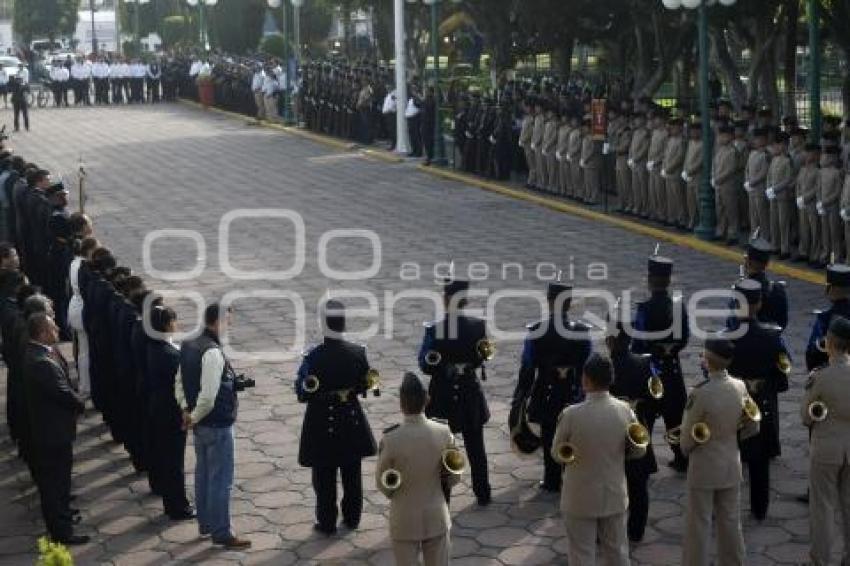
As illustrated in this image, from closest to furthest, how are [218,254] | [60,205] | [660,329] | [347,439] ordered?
[347,439]
[660,329]
[60,205]
[218,254]

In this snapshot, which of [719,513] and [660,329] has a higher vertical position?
[660,329]

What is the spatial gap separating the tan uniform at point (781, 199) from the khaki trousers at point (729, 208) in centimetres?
91

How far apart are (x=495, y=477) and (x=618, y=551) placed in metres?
2.80

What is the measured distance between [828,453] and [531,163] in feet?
52.9

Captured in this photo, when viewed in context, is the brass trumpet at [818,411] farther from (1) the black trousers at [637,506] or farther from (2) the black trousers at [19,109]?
(2) the black trousers at [19,109]

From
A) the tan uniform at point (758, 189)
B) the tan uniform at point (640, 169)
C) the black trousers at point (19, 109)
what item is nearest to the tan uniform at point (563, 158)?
the tan uniform at point (640, 169)

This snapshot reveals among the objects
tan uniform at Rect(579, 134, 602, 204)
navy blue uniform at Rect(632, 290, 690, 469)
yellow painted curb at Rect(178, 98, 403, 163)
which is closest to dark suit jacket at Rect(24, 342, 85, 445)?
navy blue uniform at Rect(632, 290, 690, 469)

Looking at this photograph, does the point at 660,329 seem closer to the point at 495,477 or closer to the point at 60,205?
the point at 495,477

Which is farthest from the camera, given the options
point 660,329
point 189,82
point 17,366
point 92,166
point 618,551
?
point 189,82

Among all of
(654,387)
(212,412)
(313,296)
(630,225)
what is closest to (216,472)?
(212,412)

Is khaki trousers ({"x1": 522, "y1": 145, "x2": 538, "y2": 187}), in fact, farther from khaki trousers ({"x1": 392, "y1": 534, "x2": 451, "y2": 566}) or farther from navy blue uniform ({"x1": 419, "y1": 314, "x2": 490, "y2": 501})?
khaki trousers ({"x1": 392, "y1": 534, "x2": 451, "y2": 566})

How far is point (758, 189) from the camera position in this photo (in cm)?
→ 1803

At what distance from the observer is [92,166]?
29844 mm

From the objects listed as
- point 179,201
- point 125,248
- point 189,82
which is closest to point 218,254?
point 125,248
